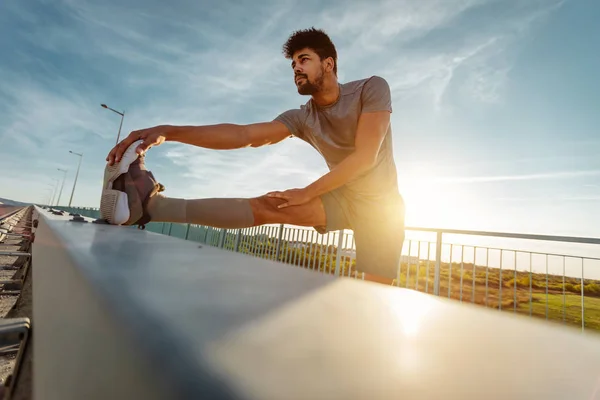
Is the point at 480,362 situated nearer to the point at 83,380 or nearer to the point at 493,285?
the point at 83,380

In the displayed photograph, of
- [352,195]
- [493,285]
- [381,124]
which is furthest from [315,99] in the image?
[493,285]

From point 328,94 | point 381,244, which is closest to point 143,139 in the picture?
point 328,94

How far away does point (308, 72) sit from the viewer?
2.24 m

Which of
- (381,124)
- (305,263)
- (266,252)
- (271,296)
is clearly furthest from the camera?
(266,252)

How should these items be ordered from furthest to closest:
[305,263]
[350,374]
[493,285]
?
1. [305,263]
2. [493,285]
3. [350,374]

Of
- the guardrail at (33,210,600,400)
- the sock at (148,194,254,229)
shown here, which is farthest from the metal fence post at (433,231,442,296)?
the guardrail at (33,210,600,400)

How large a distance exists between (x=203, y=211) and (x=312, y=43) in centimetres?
142

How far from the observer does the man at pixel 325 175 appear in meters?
1.91

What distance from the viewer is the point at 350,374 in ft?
0.56

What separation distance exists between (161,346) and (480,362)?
21cm

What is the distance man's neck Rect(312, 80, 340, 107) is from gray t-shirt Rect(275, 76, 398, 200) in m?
0.04

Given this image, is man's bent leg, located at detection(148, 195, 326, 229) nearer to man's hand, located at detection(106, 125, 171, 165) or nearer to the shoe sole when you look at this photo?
the shoe sole

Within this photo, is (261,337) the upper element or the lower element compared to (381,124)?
lower

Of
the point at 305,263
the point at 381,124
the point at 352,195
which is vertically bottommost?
the point at 305,263
